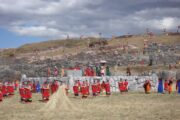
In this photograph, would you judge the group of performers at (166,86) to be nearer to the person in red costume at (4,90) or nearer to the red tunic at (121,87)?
the red tunic at (121,87)

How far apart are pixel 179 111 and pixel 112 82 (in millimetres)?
18890

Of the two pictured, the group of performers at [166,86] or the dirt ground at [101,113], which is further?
the group of performers at [166,86]

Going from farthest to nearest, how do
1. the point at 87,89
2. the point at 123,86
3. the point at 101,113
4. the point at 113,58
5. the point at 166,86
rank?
the point at 113,58, the point at 123,86, the point at 166,86, the point at 87,89, the point at 101,113

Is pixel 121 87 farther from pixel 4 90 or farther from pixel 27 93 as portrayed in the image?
pixel 27 93

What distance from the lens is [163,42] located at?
8875cm

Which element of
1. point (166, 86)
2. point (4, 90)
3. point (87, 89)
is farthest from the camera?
point (166, 86)

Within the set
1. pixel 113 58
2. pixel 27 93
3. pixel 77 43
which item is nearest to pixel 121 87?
pixel 27 93

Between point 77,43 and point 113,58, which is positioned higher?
point 77,43

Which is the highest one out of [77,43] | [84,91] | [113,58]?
[77,43]

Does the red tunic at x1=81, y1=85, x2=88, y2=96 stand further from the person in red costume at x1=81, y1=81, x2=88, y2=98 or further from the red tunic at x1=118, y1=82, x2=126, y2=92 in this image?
the red tunic at x1=118, y1=82, x2=126, y2=92

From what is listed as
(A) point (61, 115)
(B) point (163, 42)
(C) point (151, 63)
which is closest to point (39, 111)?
(A) point (61, 115)

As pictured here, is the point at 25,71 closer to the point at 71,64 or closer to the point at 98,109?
the point at 71,64

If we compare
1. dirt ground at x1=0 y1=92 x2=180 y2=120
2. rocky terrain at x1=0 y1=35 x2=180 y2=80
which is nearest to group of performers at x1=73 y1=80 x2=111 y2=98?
dirt ground at x1=0 y1=92 x2=180 y2=120

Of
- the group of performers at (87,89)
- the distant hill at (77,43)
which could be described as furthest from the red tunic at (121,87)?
the distant hill at (77,43)
